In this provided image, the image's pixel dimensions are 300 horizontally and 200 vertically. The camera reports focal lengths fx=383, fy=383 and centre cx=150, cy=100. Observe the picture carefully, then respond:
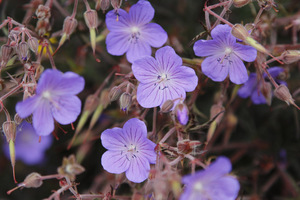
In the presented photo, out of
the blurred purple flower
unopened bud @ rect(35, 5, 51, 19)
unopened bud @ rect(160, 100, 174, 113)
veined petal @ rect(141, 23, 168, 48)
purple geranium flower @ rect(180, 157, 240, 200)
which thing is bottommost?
the blurred purple flower

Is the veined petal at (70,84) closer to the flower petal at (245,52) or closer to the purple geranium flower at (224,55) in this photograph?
the purple geranium flower at (224,55)

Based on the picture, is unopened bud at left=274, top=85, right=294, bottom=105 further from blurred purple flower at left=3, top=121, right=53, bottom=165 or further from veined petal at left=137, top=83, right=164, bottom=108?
blurred purple flower at left=3, top=121, right=53, bottom=165

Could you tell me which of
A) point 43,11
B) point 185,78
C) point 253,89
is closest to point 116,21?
point 43,11

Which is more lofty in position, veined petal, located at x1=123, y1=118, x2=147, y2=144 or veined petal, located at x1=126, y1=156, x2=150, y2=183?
veined petal, located at x1=123, y1=118, x2=147, y2=144

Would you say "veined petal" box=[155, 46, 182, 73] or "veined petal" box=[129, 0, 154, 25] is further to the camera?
"veined petal" box=[129, 0, 154, 25]

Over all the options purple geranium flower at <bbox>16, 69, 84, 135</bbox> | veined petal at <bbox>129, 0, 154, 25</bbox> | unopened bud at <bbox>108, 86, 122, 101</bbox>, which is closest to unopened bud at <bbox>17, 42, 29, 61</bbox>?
purple geranium flower at <bbox>16, 69, 84, 135</bbox>

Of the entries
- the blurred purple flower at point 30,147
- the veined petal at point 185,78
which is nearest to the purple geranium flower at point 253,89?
the veined petal at point 185,78
